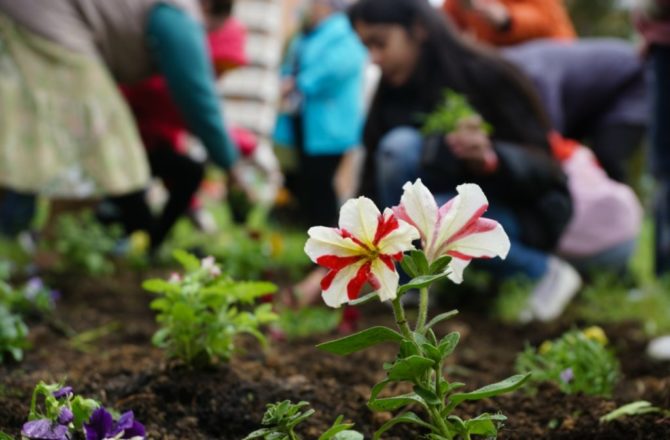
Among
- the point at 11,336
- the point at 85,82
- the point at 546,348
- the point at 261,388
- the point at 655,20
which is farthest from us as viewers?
the point at 655,20

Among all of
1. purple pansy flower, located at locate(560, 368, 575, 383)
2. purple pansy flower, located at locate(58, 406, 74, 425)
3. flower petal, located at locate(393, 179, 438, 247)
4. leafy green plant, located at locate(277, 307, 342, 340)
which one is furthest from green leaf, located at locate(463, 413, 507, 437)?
leafy green plant, located at locate(277, 307, 342, 340)

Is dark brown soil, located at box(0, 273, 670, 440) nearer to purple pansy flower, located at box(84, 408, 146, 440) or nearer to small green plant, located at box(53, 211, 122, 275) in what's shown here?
purple pansy flower, located at box(84, 408, 146, 440)

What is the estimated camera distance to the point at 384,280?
1061 millimetres

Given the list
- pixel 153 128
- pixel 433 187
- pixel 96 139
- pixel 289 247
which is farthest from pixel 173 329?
pixel 289 247

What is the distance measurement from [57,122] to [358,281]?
2.35 metres

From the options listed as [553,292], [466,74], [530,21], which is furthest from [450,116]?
[530,21]

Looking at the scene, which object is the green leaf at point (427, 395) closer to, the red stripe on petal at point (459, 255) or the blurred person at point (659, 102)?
the red stripe on petal at point (459, 255)

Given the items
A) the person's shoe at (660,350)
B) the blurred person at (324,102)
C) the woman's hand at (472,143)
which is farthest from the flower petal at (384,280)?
the blurred person at (324,102)

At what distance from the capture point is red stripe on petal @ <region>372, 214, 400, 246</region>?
105 cm

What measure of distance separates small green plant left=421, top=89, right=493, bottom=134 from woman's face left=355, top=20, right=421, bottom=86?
0.30m

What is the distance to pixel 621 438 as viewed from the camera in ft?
4.69

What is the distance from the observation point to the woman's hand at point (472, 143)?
3078mm

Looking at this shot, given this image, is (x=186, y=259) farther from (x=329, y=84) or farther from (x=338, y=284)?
(x=329, y=84)

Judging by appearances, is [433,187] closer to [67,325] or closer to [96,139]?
[96,139]
